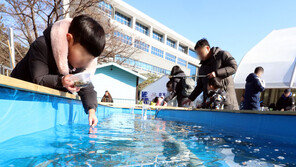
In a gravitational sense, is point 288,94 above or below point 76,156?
above

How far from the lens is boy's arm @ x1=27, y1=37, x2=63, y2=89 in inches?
57.4

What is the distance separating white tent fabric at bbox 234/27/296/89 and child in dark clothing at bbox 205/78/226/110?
886cm

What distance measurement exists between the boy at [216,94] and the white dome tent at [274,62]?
8857 millimetres

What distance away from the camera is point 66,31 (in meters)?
1.48

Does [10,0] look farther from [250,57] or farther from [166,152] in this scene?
[250,57]

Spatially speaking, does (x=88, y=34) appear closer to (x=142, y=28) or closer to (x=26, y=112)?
(x=26, y=112)

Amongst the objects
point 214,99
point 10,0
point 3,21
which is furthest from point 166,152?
point 3,21

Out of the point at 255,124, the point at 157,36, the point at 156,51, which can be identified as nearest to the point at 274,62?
the point at 255,124

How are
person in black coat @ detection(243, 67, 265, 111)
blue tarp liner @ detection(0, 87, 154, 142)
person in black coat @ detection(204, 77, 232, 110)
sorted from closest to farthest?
blue tarp liner @ detection(0, 87, 154, 142) → person in black coat @ detection(204, 77, 232, 110) → person in black coat @ detection(243, 67, 265, 111)

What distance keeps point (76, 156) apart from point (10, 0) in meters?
10.8

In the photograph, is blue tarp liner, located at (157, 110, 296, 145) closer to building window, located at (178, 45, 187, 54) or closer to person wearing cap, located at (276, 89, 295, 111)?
person wearing cap, located at (276, 89, 295, 111)

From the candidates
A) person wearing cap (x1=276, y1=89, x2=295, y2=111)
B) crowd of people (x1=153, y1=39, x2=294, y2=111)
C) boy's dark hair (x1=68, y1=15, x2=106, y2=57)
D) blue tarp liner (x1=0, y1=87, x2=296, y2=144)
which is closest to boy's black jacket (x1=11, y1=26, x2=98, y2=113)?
blue tarp liner (x1=0, y1=87, x2=296, y2=144)

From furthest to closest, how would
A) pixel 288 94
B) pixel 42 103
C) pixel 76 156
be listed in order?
pixel 288 94 → pixel 42 103 → pixel 76 156

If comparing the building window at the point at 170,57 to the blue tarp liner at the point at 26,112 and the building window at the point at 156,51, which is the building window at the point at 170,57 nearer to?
the building window at the point at 156,51
